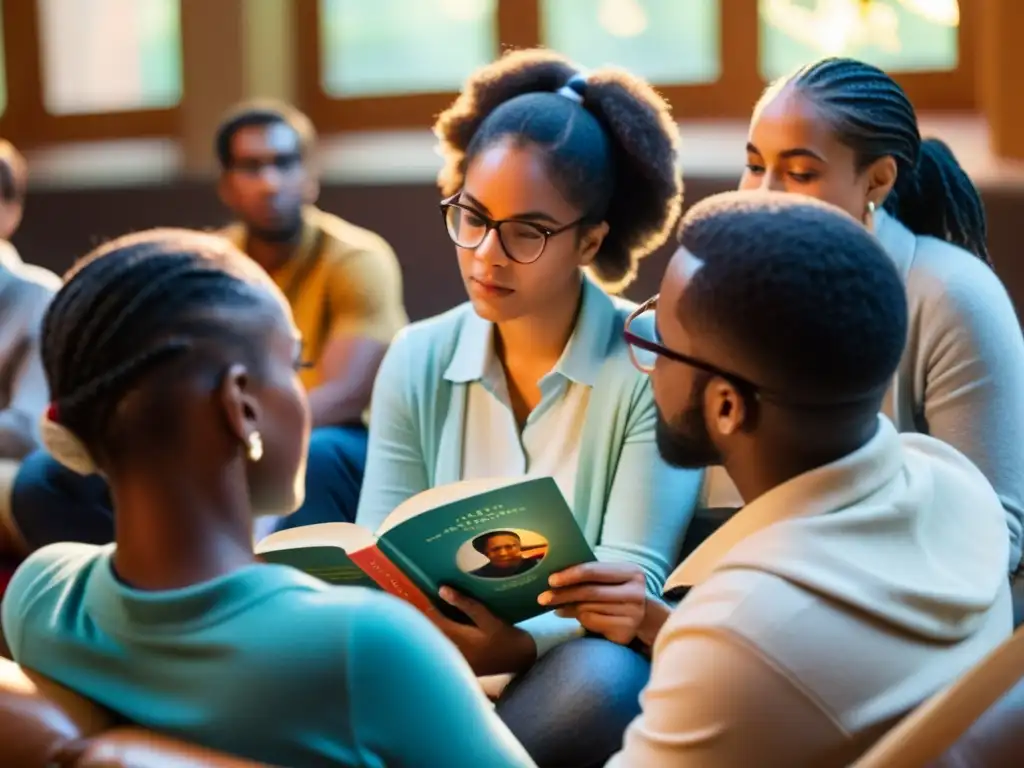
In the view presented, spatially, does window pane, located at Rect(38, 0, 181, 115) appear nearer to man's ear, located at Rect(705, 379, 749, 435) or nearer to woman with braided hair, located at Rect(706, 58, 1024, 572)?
woman with braided hair, located at Rect(706, 58, 1024, 572)

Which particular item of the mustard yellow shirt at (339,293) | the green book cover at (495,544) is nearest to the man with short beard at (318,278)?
the mustard yellow shirt at (339,293)

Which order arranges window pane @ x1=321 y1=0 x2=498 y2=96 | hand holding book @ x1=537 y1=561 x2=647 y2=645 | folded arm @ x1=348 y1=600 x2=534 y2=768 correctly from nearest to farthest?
1. folded arm @ x1=348 y1=600 x2=534 y2=768
2. hand holding book @ x1=537 y1=561 x2=647 y2=645
3. window pane @ x1=321 y1=0 x2=498 y2=96

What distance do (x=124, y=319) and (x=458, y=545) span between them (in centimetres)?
54

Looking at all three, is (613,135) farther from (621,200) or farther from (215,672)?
(215,672)

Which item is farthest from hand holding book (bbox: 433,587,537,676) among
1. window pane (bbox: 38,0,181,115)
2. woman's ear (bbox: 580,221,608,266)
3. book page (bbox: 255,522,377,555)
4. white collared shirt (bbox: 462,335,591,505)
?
window pane (bbox: 38,0,181,115)

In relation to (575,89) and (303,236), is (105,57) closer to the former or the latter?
(303,236)

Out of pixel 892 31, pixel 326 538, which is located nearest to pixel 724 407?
pixel 326 538

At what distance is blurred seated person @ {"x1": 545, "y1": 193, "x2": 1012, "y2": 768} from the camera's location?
1.10 m

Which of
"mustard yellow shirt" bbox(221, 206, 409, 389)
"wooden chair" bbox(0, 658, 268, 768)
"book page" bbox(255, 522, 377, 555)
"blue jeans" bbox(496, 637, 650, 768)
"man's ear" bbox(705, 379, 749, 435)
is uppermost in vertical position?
"man's ear" bbox(705, 379, 749, 435)

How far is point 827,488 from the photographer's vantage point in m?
1.21

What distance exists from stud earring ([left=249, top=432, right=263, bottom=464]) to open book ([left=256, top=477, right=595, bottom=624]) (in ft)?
1.15

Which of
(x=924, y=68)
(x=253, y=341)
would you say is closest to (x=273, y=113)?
(x=924, y=68)

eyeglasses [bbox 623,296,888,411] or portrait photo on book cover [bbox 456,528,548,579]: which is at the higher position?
eyeglasses [bbox 623,296,888,411]

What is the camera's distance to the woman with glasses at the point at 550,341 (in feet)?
6.24
